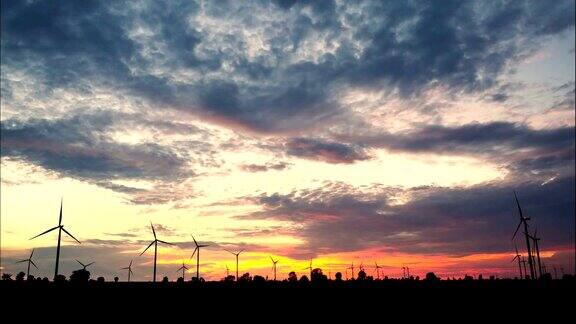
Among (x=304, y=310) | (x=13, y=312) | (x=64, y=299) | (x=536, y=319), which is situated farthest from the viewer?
(x=64, y=299)

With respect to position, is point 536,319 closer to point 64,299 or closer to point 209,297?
point 209,297

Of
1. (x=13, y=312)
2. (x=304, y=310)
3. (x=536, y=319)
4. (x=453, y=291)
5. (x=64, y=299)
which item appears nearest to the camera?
(x=536, y=319)

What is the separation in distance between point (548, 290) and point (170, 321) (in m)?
131

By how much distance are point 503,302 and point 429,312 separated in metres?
30.3

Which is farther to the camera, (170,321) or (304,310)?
(304,310)

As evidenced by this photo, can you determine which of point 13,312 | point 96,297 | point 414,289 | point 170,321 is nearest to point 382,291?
point 414,289

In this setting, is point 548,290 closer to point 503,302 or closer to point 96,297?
point 503,302

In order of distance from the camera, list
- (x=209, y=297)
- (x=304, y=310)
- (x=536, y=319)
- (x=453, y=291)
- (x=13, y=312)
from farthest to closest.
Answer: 1. (x=453, y=291)
2. (x=209, y=297)
3. (x=304, y=310)
4. (x=13, y=312)
5. (x=536, y=319)

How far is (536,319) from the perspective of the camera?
404 ft

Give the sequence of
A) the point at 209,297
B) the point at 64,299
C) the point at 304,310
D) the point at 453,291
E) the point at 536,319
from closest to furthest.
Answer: the point at 536,319 < the point at 304,310 < the point at 64,299 < the point at 209,297 < the point at 453,291

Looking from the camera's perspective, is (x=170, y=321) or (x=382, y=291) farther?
(x=382, y=291)

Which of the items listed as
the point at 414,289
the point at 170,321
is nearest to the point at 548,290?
the point at 414,289

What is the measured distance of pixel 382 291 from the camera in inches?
7151

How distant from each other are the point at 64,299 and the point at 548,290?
538 feet
